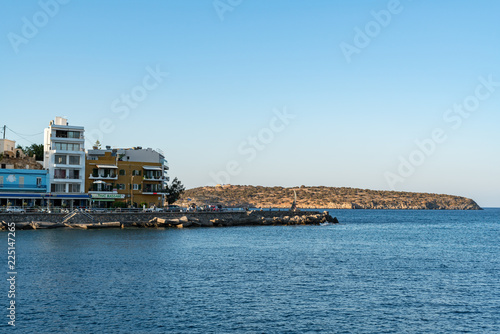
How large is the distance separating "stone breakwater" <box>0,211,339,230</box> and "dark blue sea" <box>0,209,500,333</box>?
19010 mm

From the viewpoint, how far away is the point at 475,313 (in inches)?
1133

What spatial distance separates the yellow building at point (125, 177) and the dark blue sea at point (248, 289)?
3331 cm

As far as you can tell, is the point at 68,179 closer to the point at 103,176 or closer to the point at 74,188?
the point at 74,188

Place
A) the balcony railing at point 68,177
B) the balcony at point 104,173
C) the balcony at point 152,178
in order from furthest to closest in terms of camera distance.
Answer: the balcony at point 152,178 → the balcony at point 104,173 → the balcony railing at point 68,177

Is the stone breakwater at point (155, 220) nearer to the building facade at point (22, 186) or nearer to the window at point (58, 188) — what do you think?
the building facade at point (22, 186)

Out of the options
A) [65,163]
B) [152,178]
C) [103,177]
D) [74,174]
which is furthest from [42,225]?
[152,178]

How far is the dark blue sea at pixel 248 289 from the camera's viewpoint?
86.3ft

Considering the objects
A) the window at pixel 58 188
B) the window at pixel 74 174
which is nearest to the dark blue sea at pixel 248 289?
the window at pixel 58 188

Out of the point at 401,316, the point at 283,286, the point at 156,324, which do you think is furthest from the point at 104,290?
the point at 401,316

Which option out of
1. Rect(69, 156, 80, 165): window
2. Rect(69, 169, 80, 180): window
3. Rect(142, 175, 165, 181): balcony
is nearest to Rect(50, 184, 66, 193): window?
Rect(69, 169, 80, 180): window

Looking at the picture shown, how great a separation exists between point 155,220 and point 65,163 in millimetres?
20379

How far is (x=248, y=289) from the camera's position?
34.3 meters

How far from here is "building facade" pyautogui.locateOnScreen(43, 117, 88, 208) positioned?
Answer: 88875mm

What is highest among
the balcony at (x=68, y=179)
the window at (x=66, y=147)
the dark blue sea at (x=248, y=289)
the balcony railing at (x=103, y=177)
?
the window at (x=66, y=147)
